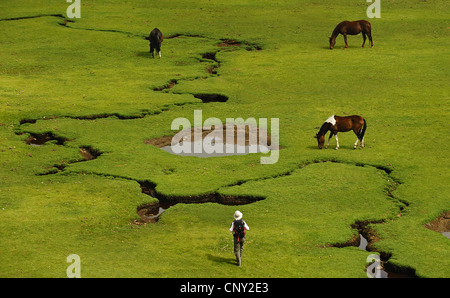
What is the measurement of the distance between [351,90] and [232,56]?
9376 millimetres

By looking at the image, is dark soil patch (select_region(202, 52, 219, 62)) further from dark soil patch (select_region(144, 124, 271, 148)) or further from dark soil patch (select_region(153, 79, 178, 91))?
dark soil patch (select_region(144, 124, 271, 148))

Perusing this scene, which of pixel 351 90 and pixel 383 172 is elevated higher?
pixel 351 90

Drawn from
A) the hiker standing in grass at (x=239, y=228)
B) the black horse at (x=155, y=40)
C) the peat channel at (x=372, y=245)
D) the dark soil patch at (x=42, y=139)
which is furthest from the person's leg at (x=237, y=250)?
the black horse at (x=155, y=40)

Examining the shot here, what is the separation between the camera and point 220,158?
2658cm

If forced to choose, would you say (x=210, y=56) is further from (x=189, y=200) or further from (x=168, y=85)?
(x=189, y=200)

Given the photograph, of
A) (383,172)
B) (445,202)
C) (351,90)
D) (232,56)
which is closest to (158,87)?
(232,56)

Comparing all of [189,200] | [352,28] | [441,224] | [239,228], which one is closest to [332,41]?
[352,28]

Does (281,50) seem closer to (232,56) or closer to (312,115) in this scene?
(232,56)

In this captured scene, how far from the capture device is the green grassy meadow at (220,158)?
63.2 ft

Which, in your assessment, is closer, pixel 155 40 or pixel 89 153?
pixel 89 153

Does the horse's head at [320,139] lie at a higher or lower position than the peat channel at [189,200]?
higher

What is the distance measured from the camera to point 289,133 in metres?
29.4

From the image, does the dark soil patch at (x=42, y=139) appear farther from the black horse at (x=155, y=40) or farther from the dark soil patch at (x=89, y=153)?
the black horse at (x=155, y=40)

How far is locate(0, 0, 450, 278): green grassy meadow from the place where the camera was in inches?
758
